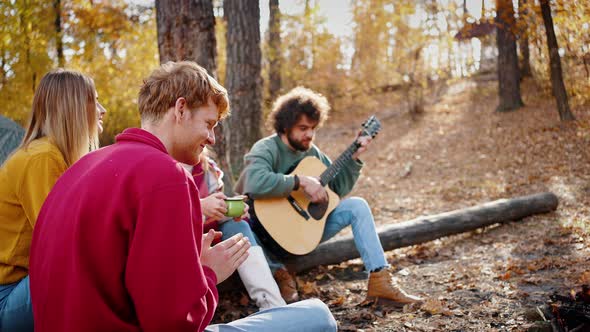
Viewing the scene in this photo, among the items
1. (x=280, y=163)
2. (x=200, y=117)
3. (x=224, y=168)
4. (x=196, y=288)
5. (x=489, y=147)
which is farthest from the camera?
(x=489, y=147)

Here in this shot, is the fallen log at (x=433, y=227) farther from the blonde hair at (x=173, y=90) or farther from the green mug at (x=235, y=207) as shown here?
the blonde hair at (x=173, y=90)

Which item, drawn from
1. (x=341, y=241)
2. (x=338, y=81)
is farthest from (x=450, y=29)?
(x=341, y=241)

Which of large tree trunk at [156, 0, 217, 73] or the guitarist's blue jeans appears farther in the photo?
large tree trunk at [156, 0, 217, 73]

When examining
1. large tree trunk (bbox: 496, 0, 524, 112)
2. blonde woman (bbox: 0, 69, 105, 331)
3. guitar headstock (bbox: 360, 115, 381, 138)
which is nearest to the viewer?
blonde woman (bbox: 0, 69, 105, 331)

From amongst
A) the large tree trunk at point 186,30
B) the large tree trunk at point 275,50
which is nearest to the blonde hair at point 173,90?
the large tree trunk at point 186,30

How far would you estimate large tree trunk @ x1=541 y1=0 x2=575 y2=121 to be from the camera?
9.69 m

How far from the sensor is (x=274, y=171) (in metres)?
4.51

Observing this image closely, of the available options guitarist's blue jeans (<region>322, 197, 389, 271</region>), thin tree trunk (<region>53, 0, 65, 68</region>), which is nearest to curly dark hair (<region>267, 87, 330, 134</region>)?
guitarist's blue jeans (<region>322, 197, 389, 271</region>)

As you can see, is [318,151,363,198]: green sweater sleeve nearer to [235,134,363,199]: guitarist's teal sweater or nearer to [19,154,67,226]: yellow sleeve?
[235,134,363,199]: guitarist's teal sweater

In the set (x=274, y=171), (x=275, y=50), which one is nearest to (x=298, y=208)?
(x=274, y=171)

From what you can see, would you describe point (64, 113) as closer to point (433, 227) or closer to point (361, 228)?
point (361, 228)

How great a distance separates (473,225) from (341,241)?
5.21ft

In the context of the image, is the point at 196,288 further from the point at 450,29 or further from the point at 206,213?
the point at 450,29

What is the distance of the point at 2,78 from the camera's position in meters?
8.89
